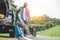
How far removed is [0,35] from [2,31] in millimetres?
58

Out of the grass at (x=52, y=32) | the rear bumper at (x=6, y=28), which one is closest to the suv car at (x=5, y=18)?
the rear bumper at (x=6, y=28)

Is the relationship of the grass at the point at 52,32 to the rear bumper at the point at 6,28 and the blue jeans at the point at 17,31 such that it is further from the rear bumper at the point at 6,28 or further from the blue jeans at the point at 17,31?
the rear bumper at the point at 6,28

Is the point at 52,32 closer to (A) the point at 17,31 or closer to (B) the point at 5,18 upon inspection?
(A) the point at 17,31

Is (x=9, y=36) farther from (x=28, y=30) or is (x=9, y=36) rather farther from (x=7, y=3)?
(x=7, y=3)

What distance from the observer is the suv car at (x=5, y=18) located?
5.43ft

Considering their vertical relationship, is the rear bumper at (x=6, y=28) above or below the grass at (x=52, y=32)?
above

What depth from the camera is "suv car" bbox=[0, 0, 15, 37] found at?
1654 millimetres

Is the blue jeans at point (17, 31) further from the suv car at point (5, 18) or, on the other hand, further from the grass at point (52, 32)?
the grass at point (52, 32)

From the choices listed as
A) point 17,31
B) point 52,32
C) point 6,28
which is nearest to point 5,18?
point 6,28

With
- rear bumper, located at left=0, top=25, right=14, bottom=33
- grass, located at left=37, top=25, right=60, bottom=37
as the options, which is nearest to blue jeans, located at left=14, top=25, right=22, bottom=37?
rear bumper, located at left=0, top=25, right=14, bottom=33

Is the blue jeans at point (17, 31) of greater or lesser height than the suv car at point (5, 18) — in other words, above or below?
below

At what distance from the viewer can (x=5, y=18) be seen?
65.1 inches

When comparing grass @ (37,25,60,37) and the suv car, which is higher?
the suv car

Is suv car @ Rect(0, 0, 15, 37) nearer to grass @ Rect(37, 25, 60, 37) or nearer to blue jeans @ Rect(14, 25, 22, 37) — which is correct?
blue jeans @ Rect(14, 25, 22, 37)
